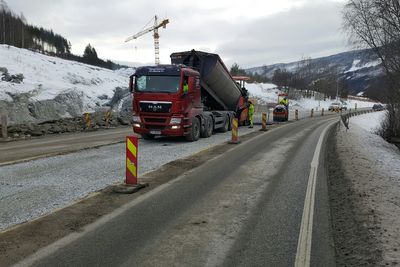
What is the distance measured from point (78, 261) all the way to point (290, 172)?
283 inches

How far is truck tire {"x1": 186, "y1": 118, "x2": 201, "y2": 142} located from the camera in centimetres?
1841

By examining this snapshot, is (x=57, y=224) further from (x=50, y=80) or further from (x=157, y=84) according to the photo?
(x=50, y=80)

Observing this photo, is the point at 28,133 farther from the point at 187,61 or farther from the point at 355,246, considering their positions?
the point at 355,246

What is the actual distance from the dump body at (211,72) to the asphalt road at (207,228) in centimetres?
1080

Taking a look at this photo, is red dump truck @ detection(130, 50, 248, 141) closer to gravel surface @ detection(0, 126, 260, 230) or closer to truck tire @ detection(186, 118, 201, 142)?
truck tire @ detection(186, 118, 201, 142)

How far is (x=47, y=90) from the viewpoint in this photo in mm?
46031

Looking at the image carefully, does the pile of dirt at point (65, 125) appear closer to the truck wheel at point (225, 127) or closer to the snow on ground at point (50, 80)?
the truck wheel at point (225, 127)

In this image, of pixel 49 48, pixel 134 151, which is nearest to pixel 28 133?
pixel 134 151

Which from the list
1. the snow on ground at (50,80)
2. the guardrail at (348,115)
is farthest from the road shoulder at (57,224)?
the snow on ground at (50,80)

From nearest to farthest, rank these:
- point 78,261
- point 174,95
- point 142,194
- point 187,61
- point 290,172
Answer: point 78,261 < point 142,194 < point 290,172 < point 174,95 < point 187,61

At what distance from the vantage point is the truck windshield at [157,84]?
17281 mm

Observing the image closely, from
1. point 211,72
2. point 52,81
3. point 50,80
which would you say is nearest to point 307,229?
point 211,72

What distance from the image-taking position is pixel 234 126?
1820 cm

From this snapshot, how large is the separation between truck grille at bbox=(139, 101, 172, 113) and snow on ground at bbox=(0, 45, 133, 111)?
84.0 feet
